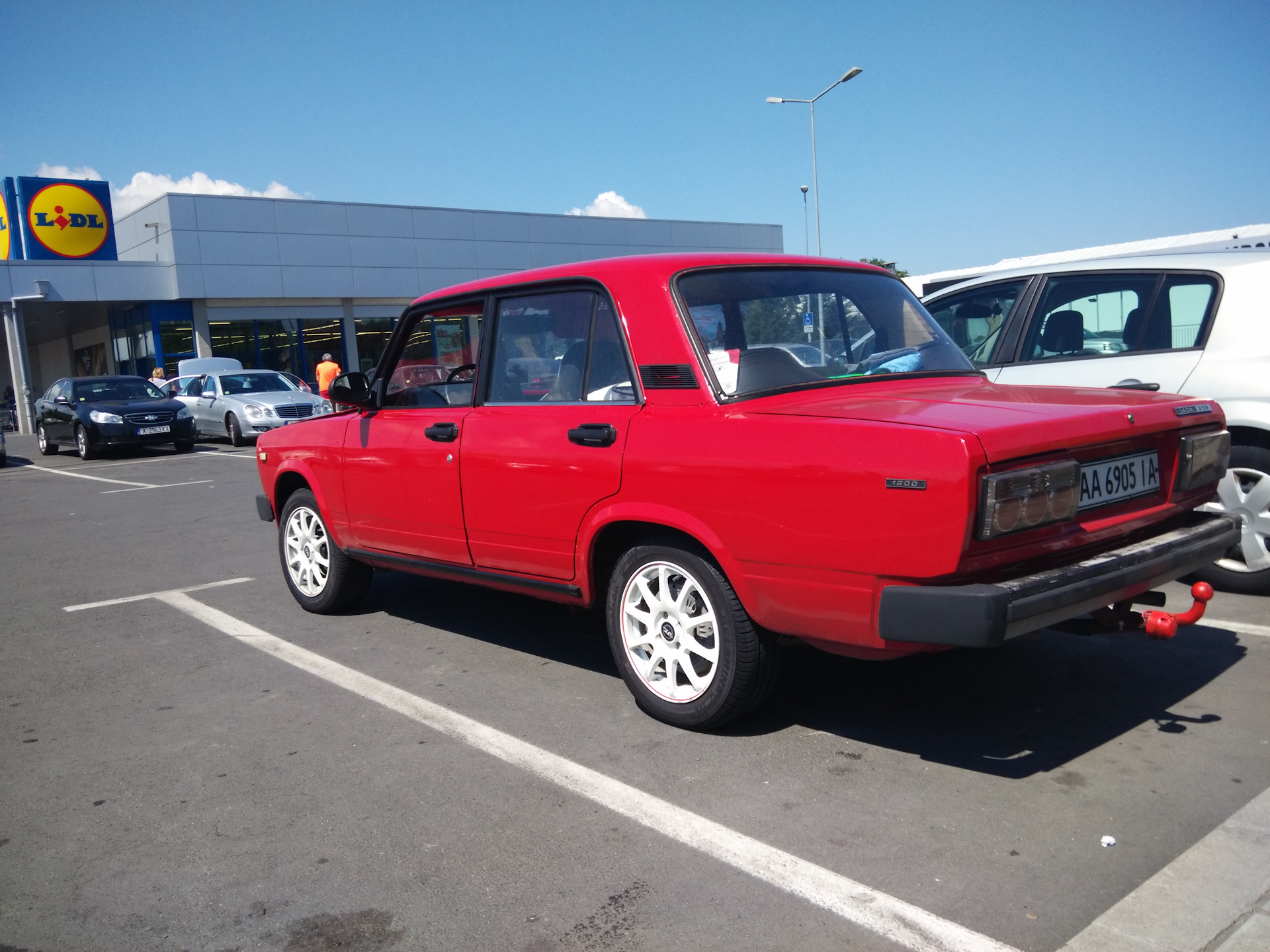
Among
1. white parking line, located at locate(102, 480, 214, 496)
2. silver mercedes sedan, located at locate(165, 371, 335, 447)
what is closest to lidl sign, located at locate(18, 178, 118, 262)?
silver mercedes sedan, located at locate(165, 371, 335, 447)

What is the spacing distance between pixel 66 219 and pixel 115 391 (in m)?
14.7

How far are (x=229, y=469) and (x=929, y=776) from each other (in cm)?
1445

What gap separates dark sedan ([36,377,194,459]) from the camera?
1958 centimetres

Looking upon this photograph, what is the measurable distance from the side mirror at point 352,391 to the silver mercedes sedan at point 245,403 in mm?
14848

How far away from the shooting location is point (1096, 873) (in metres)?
2.82

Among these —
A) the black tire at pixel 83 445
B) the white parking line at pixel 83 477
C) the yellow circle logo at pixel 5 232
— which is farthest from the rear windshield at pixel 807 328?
the yellow circle logo at pixel 5 232

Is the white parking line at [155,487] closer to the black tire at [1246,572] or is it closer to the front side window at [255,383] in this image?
the front side window at [255,383]

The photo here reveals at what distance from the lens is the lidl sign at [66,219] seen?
31453 millimetres

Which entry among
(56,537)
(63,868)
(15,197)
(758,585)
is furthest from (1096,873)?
(15,197)

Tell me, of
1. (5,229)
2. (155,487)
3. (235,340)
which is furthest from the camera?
(235,340)

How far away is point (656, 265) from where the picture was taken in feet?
13.5

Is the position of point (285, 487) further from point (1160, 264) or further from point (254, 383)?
point (254, 383)

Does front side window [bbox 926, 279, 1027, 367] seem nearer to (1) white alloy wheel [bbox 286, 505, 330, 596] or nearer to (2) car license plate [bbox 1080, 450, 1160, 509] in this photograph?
(2) car license plate [bbox 1080, 450, 1160, 509]

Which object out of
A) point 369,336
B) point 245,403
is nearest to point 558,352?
point 245,403
